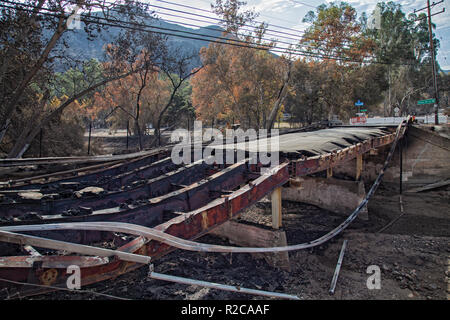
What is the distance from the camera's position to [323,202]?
11695 mm

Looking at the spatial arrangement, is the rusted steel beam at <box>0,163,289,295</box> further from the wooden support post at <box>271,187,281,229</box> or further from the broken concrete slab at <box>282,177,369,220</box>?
the broken concrete slab at <box>282,177,369,220</box>

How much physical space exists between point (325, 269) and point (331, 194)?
5542 millimetres

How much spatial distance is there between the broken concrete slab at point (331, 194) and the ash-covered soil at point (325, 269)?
4.15ft

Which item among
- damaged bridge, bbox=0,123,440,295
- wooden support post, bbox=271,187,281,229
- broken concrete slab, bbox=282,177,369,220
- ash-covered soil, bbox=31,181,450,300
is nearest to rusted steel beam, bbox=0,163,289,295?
damaged bridge, bbox=0,123,440,295

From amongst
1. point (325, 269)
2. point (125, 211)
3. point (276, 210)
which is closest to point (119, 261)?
point (125, 211)

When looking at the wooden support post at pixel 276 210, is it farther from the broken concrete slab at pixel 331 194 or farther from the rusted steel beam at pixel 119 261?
the broken concrete slab at pixel 331 194

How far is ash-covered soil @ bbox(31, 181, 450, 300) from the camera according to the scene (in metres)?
4.90

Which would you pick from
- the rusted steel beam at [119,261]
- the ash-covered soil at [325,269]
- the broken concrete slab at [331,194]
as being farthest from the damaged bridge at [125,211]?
the broken concrete slab at [331,194]

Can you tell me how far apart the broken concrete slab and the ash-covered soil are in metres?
1.27

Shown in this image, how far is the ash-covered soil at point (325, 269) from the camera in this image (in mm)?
4898

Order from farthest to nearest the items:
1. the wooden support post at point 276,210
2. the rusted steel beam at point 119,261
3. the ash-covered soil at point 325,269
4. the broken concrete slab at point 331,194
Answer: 1. the broken concrete slab at point 331,194
2. the wooden support post at point 276,210
3. the ash-covered soil at point 325,269
4. the rusted steel beam at point 119,261

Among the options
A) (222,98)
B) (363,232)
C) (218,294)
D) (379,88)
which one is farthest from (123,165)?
(379,88)

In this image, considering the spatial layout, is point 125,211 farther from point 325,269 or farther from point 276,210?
point 325,269

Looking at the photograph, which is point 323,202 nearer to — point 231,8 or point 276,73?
point 276,73
